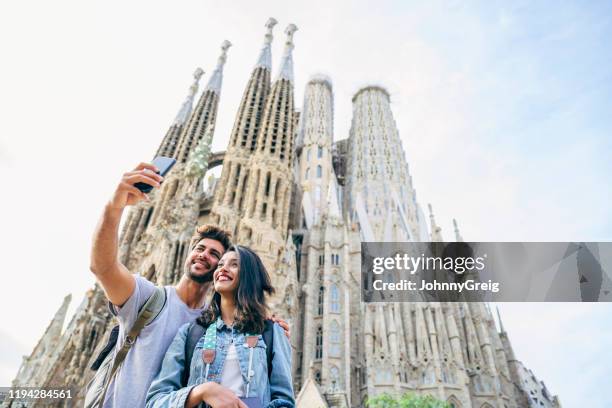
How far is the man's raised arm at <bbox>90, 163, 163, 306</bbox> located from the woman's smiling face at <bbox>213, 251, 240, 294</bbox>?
495mm

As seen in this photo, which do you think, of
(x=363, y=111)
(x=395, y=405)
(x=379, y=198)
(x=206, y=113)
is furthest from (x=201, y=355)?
(x=363, y=111)

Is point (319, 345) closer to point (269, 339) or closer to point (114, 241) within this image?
point (269, 339)

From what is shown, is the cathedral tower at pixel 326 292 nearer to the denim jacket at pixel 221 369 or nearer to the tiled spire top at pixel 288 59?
the tiled spire top at pixel 288 59

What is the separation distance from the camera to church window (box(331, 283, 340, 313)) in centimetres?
2269

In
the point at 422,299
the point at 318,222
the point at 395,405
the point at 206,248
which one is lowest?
the point at 206,248

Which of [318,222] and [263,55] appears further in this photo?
[263,55]

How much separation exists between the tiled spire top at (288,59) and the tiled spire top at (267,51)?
4.35ft

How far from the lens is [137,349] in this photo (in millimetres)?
2357

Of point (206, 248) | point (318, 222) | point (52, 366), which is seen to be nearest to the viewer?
point (206, 248)

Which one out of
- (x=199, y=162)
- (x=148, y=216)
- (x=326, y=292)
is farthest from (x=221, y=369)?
(x=148, y=216)

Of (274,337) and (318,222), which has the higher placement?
(318,222)

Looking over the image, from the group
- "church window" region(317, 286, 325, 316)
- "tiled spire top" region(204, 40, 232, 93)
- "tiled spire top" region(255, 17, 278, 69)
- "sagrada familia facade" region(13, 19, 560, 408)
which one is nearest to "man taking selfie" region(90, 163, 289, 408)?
"sagrada familia facade" region(13, 19, 560, 408)

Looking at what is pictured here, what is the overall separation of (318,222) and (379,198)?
7148 mm

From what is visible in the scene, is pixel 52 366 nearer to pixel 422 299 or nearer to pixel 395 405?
pixel 395 405
